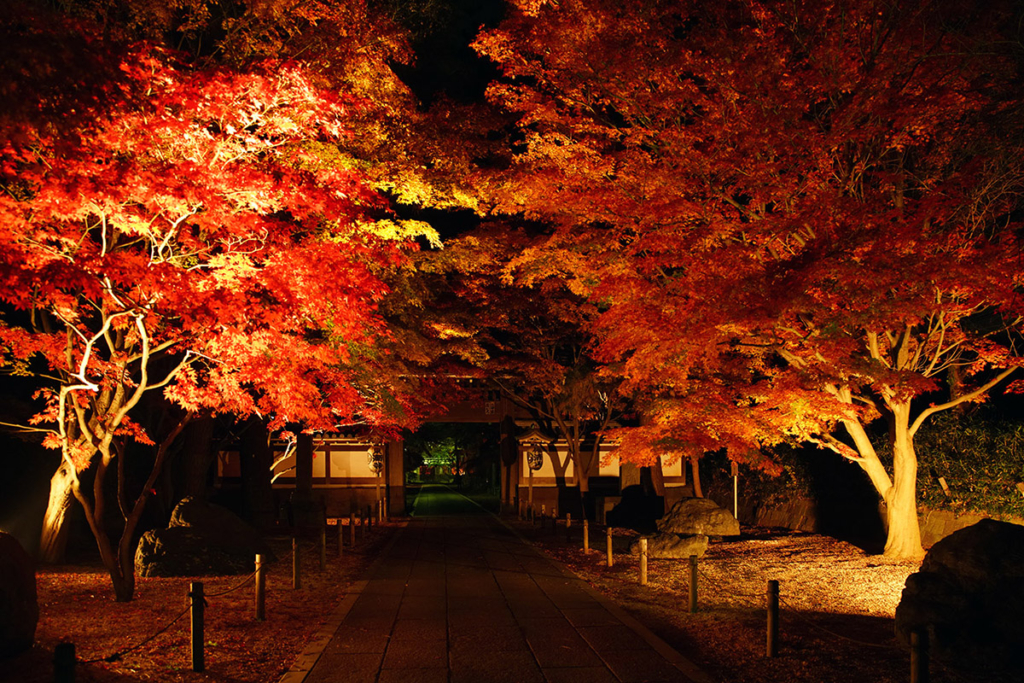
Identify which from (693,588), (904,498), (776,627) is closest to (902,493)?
(904,498)

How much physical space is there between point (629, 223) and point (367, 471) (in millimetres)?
23729

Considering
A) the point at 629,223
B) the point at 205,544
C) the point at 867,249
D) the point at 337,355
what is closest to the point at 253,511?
the point at 205,544

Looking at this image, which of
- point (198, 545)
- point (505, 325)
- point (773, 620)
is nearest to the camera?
point (773, 620)

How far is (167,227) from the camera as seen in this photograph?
10703mm

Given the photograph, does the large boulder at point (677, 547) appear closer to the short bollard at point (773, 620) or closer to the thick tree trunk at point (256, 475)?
the short bollard at point (773, 620)

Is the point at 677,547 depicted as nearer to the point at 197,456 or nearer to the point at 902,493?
the point at 902,493

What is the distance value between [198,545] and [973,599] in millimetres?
11882

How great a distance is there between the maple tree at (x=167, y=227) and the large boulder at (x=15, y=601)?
109 inches

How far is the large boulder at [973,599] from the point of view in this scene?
696 centimetres

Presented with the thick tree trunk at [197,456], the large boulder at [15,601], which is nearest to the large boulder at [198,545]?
the thick tree trunk at [197,456]

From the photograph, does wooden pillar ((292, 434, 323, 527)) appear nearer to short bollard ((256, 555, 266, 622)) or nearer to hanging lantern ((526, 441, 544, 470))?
hanging lantern ((526, 441, 544, 470))

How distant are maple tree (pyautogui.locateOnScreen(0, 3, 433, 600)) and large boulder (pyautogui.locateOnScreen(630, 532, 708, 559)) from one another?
8260mm

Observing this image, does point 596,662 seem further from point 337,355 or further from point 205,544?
point 205,544

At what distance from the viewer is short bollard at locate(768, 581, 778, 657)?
7777 millimetres
